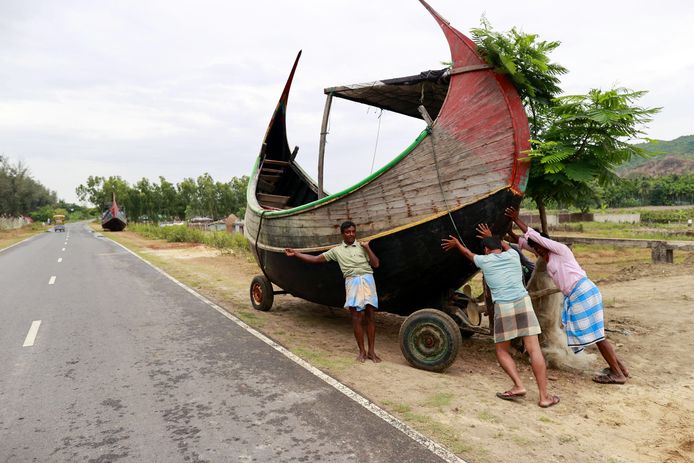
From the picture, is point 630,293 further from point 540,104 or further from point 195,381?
point 195,381

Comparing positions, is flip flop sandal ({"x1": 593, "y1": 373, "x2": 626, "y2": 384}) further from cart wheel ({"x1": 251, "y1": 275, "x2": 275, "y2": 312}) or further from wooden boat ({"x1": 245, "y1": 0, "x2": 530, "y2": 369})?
cart wheel ({"x1": 251, "y1": 275, "x2": 275, "y2": 312})

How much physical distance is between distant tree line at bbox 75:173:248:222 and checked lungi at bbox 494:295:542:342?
5578 cm

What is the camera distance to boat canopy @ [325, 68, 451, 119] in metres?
5.24

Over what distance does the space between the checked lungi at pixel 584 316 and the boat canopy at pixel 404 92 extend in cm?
254

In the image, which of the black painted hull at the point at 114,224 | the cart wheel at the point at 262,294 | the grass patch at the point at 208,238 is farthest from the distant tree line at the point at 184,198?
the cart wheel at the point at 262,294


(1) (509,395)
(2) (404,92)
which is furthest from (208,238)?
(1) (509,395)

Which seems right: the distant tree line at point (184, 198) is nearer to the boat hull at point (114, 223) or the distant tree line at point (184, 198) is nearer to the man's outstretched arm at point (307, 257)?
the boat hull at point (114, 223)

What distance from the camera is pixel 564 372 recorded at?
4.79 m

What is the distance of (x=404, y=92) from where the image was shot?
5.85 meters

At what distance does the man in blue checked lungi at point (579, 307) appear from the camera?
4.34m

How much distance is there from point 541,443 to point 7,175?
68.8m

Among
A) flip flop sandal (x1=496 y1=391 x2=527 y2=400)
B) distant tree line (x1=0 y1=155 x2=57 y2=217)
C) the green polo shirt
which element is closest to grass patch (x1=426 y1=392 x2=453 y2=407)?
flip flop sandal (x1=496 y1=391 x2=527 y2=400)

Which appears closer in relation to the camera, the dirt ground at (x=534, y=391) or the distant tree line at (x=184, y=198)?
the dirt ground at (x=534, y=391)

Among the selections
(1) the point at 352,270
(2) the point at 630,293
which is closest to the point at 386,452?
(1) the point at 352,270
